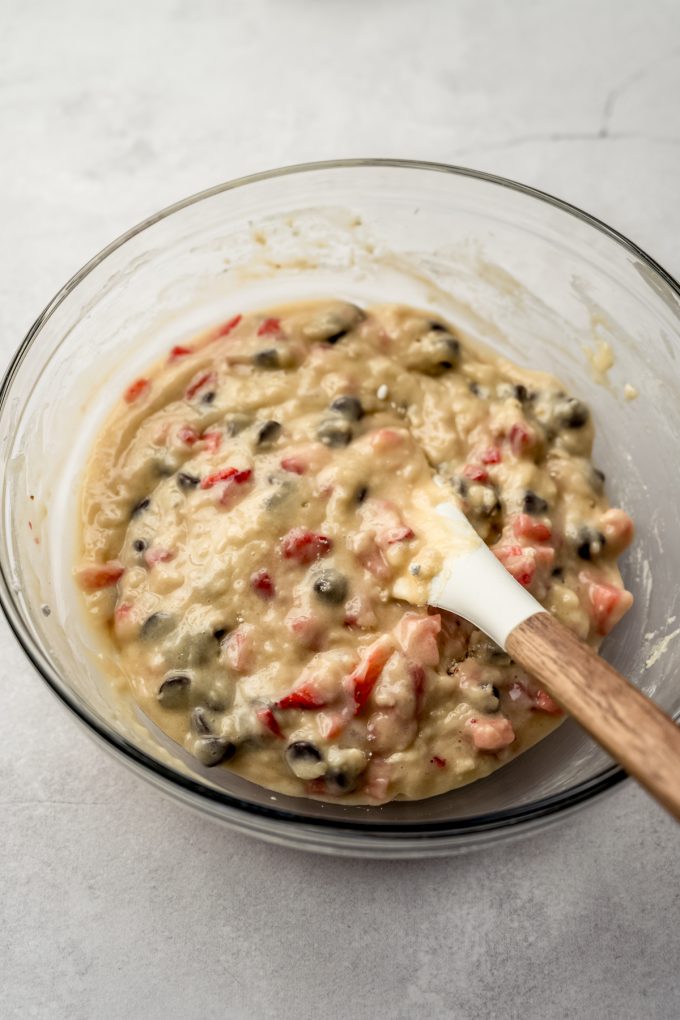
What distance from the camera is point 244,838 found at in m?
2.71

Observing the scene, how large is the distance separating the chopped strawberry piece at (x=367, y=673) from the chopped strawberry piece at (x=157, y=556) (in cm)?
60

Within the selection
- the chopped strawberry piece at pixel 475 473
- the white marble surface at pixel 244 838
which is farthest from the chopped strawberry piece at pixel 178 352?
the chopped strawberry piece at pixel 475 473

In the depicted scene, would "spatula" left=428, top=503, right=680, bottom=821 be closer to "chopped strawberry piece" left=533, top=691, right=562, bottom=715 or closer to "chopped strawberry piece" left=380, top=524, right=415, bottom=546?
"chopped strawberry piece" left=380, top=524, right=415, bottom=546

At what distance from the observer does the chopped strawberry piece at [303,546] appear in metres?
2.63

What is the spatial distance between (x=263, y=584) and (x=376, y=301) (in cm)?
127

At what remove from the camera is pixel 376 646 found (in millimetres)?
2545

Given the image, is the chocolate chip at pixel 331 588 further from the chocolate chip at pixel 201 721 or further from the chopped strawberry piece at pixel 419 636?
the chocolate chip at pixel 201 721

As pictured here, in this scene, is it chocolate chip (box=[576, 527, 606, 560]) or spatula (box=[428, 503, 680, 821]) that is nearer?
spatula (box=[428, 503, 680, 821])

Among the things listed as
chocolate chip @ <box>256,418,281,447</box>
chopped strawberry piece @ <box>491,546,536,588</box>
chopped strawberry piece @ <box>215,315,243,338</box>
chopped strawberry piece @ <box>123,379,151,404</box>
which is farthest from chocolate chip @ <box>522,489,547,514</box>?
chopped strawberry piece @ <box>123,379,151,404</box>

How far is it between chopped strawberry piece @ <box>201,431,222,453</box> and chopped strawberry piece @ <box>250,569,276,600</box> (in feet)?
1.48

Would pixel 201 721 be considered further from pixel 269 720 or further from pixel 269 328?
pixel 269 328

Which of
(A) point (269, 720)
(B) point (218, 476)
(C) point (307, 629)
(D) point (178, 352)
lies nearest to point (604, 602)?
(C) point (307, 629)

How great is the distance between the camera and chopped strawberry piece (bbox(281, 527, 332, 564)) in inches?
104

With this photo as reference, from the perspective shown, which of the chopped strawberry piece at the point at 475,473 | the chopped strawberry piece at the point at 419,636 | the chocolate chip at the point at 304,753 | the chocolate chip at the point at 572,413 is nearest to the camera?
the chocolate chip at the point at 304,753
